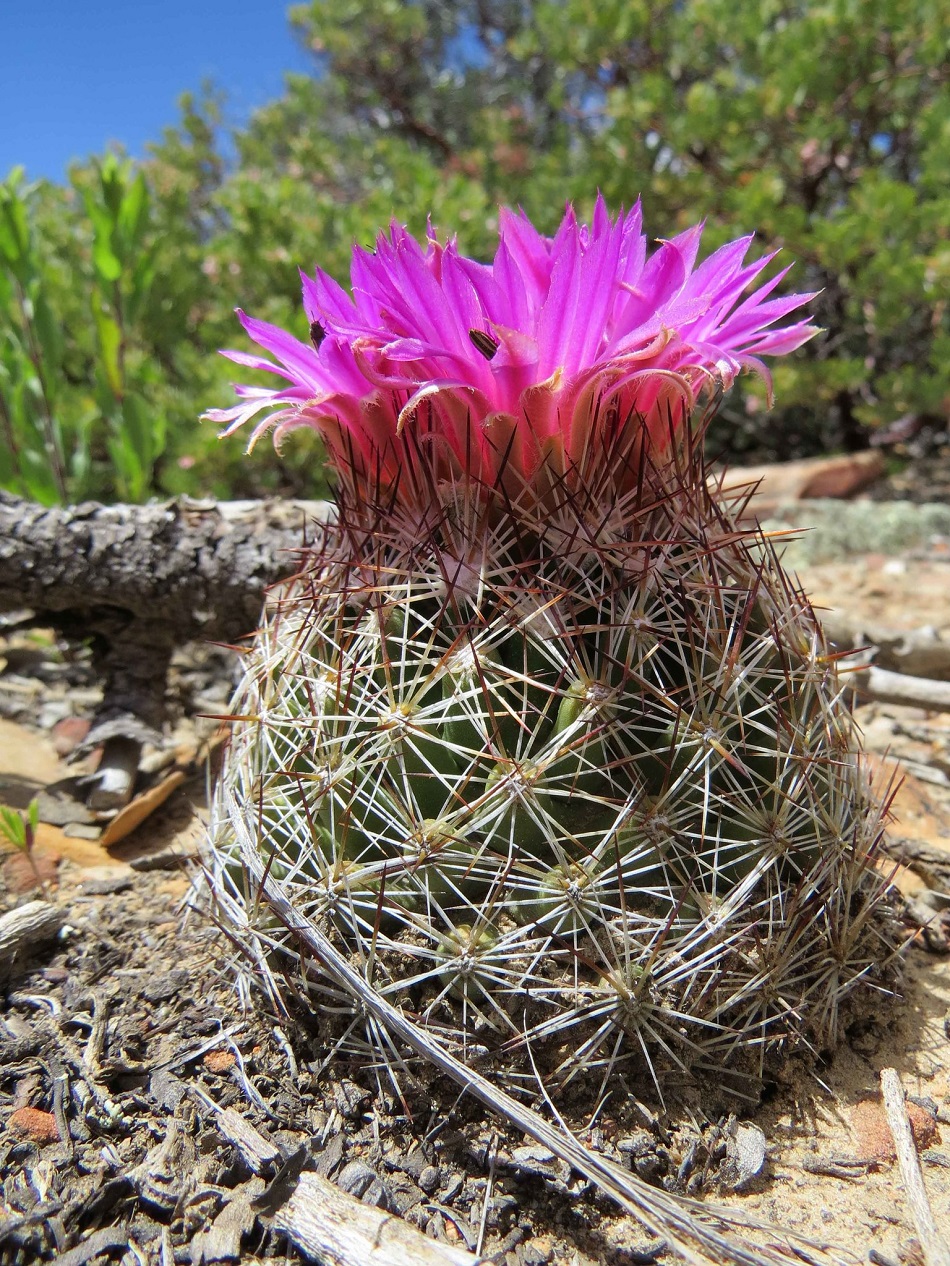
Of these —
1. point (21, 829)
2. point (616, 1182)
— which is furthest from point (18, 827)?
point (616, 1182)

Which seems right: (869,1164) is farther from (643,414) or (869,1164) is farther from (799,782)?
(643,414)

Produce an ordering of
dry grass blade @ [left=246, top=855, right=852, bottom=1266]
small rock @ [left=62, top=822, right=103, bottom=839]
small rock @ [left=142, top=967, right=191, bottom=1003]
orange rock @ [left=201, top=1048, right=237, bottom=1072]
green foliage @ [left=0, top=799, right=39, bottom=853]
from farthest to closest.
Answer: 1. small rock @ [left=62, top=822, right=103, bottom=839]
2. green foliage @ [left=0, top=799, right=39, bottom=853]
3. small rock @ [left=142, top=967, right=191, bottom=1003]
4. orange rock @ [left=201, top=1048, right=237, bottom=1072]
5. dry grass blade @ [left=246, top=855, right=852, bottom=1266]

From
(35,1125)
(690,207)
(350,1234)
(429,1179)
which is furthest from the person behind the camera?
(690,207)

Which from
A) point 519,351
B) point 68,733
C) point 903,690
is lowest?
point 903,690

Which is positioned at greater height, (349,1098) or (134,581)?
(134,581)

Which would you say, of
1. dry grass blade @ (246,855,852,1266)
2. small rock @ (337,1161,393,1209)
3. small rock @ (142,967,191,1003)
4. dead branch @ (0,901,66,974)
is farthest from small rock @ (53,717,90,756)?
small rock @ (337,1161,393,1209)

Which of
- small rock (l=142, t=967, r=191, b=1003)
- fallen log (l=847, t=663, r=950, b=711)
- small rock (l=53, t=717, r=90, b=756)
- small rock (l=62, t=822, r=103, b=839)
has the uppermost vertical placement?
small rock (l=53, t=717, r=90, b=756)

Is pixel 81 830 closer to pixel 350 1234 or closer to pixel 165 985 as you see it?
pixel 165 985

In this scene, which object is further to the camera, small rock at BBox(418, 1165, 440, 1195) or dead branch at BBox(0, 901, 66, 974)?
dead branch at BBox(0, 901, 66, 974)

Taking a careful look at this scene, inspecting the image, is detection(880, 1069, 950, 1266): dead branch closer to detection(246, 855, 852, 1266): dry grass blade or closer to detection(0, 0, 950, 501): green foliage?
detection(246, 855, 852, 1266): dry grass blade
